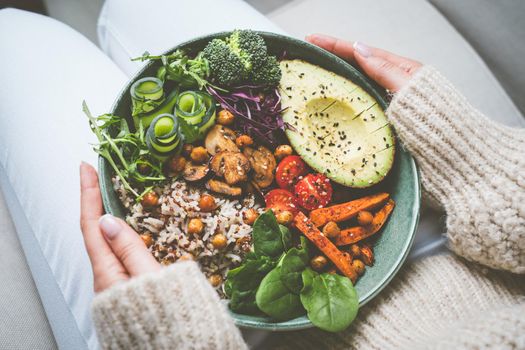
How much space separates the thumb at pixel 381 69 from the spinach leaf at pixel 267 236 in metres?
0.54

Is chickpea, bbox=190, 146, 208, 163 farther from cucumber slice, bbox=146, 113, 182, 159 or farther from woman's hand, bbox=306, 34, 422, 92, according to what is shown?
woman's hand, bbox=306, 34, 422, 92

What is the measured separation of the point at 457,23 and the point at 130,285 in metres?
1.75

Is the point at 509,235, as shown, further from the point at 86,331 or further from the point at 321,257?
the point at 86,331

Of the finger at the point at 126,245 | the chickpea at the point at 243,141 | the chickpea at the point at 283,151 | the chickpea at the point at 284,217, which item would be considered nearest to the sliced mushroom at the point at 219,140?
the chickpea at the point at 243,141

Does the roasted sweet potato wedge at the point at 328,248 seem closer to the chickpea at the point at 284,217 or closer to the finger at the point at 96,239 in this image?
the chickpea at the point at 284,217

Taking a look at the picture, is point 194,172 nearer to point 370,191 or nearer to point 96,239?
point 96,239

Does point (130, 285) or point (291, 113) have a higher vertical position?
point (291, 113)

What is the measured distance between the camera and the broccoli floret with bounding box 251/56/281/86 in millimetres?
1209

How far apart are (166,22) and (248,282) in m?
1.07

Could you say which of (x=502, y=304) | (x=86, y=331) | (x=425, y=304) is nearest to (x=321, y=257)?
(x=425, y=304)

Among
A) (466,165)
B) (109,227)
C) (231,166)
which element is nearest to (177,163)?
(231,166)

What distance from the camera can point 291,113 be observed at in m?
1.23

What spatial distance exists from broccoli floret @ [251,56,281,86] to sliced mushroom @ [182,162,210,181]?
0.31 metres

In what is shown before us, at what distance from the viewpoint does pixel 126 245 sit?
3.35ft
